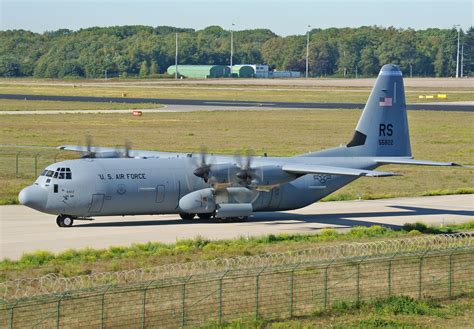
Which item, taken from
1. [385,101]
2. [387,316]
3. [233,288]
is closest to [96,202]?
[233,288]

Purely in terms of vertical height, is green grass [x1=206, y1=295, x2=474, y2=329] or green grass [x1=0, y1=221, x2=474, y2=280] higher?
green grass [x1=0, y1=221, x2=474, y2=280]

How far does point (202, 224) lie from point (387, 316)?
17986mm

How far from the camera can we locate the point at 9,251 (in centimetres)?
3634

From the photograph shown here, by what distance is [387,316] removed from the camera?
27.8 meters

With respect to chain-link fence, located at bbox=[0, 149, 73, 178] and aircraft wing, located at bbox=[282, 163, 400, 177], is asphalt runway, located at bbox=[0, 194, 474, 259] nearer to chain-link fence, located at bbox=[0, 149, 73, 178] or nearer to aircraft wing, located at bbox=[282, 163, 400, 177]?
aircraft wing, located at bbox=[282, 163, 400, 177]

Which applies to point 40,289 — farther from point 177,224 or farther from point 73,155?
point 73,155

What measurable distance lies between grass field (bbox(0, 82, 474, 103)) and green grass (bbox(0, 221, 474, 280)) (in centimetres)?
11120

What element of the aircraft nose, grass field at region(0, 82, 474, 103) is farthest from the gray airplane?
grass field at region(0, 82, 474, 103)

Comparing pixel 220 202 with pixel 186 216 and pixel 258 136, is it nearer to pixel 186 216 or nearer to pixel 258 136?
pixel 186 216

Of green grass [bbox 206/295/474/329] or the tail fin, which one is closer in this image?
green grass [bbox 206/295/474/329]

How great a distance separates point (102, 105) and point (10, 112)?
19.8 meters

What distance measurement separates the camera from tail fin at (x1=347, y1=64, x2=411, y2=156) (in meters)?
49.3

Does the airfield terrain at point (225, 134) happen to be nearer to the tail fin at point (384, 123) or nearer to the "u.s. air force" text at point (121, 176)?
the tail fin at point (384, 123)

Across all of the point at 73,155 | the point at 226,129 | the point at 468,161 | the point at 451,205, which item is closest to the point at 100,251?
the point at 451,205
